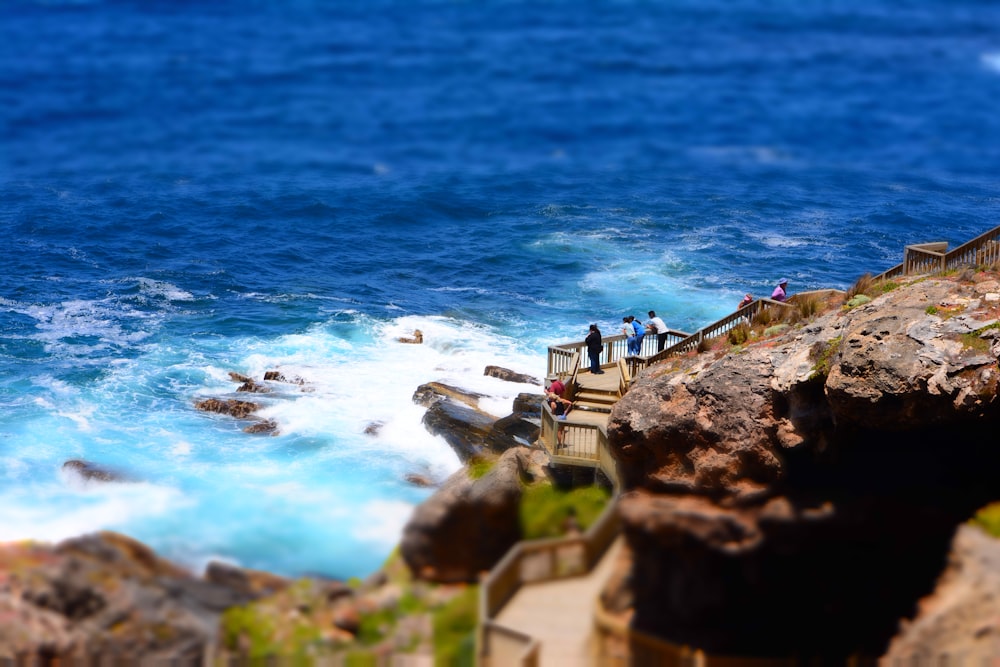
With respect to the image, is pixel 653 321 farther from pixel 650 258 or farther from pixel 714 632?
pixel 650 258

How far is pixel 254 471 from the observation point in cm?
2103

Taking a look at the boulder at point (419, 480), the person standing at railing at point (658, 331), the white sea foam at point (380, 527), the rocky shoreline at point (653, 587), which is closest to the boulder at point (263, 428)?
the boulder at point (419, 480)

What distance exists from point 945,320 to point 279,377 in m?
17.5

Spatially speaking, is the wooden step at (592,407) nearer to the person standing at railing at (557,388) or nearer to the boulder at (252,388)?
the person standing at railing at (557,388)

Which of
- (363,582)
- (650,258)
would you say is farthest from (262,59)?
(363,582)

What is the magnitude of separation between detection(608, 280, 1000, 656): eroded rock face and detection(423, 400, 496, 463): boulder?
4.61 meters

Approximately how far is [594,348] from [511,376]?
239 inches

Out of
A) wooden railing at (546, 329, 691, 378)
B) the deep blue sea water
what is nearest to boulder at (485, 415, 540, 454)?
wooden railing at (546, 329, 691, 378)

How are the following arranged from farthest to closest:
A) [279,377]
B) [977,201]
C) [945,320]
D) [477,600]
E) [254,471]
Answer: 1. [977,201]
2. [279,377]
3. [254,471]
4. [945,320]
5. [477,600]

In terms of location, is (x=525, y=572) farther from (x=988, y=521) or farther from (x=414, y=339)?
(x=414, y=339)

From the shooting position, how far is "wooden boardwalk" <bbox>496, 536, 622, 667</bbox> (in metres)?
6.31

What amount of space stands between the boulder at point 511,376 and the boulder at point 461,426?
293 centimetres

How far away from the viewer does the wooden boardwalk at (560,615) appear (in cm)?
631

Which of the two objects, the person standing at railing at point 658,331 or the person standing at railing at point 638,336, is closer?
the person standing at railing at point 638,336
